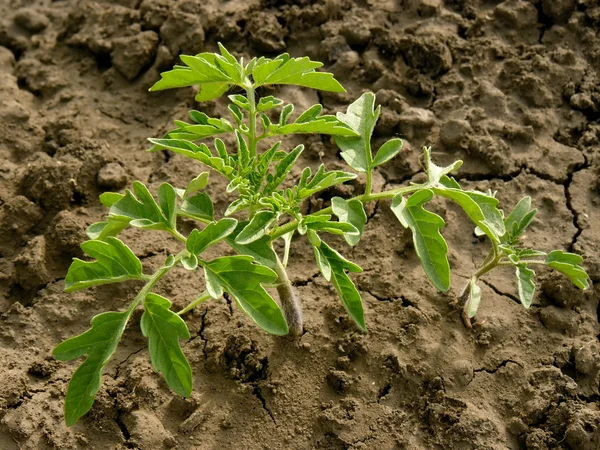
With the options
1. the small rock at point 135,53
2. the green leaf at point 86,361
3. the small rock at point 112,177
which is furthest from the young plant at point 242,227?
the small rock at point 135,53

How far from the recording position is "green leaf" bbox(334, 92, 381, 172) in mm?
2752

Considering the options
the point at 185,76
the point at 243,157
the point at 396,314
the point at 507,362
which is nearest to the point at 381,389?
the point at 396,314

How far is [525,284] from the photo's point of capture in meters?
2.82

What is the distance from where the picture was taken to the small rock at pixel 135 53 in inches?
163

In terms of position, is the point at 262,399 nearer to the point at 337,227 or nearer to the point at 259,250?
the point at 259,250

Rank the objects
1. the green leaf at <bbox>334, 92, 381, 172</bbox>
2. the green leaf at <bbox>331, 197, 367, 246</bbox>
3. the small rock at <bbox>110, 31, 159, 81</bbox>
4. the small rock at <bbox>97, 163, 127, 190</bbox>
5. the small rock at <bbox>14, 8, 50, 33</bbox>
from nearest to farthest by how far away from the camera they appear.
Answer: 1. the green leaf at <bbox>331, 197, 367, 246</bbox>
2. the green leaf at <bbox>334, 92, 381, 172</bbox>
3. the small rock at <bbox>97, 163, 127, 190</bbox>
4. the small rock at <bbox>110, 31, 159, 81</bbox>
5. the small rock at <bbox>14, 8, 50, 33</bbox>

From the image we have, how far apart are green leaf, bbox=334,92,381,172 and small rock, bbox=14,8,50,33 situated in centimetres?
252

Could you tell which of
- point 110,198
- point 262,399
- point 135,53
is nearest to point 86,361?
point 110,198

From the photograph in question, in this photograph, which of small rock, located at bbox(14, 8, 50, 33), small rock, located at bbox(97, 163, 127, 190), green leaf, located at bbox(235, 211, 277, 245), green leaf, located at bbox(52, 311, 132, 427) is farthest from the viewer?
small rock, located at bbox(14, 8, 50, 33)

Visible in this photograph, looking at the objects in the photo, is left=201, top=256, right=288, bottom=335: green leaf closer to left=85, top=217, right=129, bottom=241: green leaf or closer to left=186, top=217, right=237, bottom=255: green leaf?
left=186, top=217, right=237, bottom=255: green leaf

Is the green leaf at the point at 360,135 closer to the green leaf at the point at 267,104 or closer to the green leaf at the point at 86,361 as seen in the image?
the green leaf at the point at 267,104

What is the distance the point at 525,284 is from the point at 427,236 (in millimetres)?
Result: 539

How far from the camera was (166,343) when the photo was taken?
238 centimetres

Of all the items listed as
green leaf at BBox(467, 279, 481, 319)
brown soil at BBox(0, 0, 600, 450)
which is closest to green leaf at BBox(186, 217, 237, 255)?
brown soil at BBox(0, 0, 600, 450)
